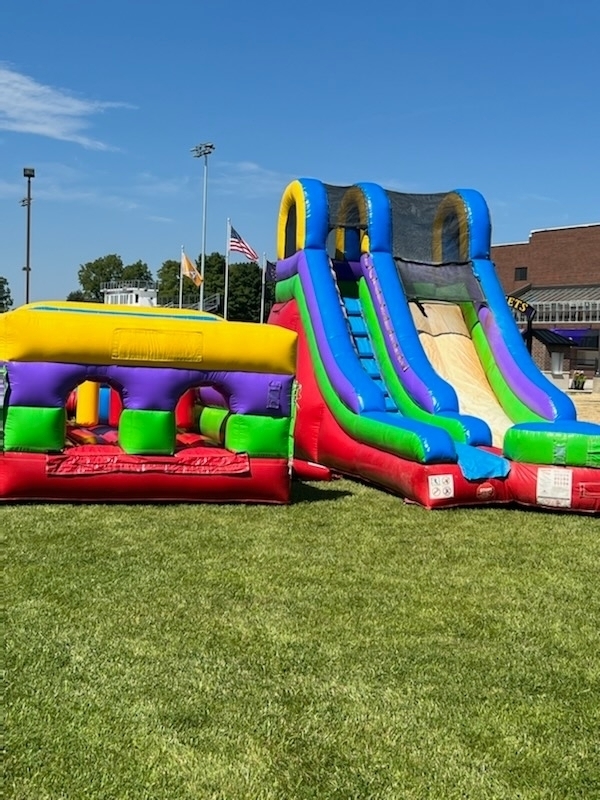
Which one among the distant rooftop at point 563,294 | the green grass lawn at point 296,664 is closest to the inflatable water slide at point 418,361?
the green grass lawn at point 296,664

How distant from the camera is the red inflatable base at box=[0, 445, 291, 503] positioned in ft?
19.0

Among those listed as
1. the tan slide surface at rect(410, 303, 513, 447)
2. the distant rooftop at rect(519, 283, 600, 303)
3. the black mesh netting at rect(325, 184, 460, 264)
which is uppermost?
the distant rooftop at rect(519, 283, 600, 303)

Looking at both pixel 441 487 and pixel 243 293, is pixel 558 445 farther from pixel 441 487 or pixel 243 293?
pixel 243 293

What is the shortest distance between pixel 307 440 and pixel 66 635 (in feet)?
17.0

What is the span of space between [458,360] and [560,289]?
1473 inches

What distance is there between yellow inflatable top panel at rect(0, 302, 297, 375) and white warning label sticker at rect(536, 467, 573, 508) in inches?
86.3

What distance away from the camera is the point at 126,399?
240 inches

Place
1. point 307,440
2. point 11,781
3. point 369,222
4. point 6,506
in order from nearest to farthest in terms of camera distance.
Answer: point 11,781, point 6,506, point 307,440, point 369,222

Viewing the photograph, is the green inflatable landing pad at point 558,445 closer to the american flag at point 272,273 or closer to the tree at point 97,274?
the american flag at point 272,273

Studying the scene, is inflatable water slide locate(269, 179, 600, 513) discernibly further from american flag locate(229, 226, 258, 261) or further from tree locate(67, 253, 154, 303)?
tree locate(67, 253, 154, 303)

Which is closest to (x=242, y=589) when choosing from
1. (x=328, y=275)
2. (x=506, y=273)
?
(x=328, y=275)

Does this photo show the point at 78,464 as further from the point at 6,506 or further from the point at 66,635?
the point at 66,635

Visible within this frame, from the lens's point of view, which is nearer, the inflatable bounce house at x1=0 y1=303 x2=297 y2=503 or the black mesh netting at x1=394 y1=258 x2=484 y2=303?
the inflatable bounce house at x1=0 y1=303 x2=297 y2=503

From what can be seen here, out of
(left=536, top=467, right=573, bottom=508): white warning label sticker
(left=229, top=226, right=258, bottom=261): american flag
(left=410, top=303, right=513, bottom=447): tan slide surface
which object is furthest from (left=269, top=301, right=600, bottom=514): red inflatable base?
(left=229, top=226, right=258, bottom=261): american flag
